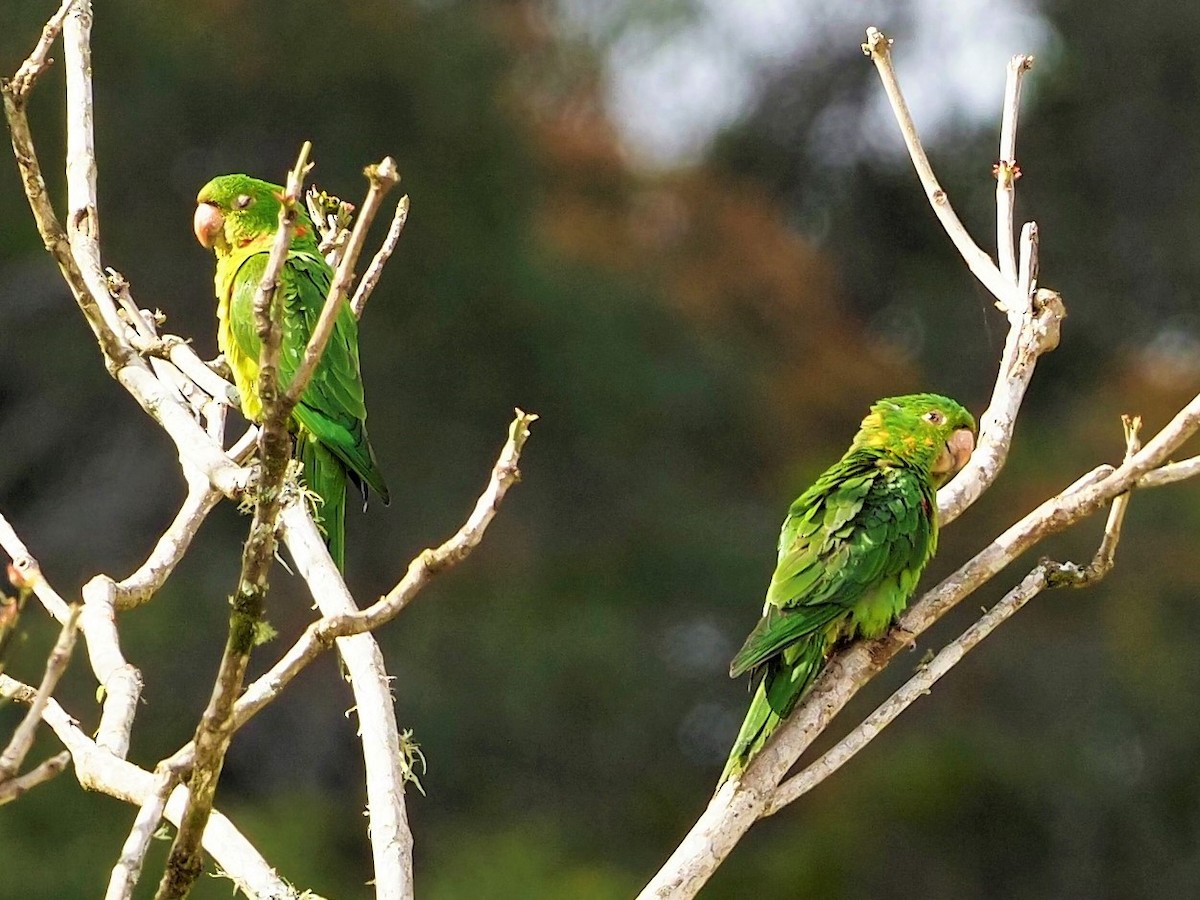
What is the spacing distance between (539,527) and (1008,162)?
10.5 m

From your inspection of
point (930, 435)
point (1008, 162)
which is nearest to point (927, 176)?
point (1008, 162)

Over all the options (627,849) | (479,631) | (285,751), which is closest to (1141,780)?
(627,849)

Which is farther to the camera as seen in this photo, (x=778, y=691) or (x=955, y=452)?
(x=955, y=452)

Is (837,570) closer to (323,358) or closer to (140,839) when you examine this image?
(323,358)

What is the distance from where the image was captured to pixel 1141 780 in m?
13.1

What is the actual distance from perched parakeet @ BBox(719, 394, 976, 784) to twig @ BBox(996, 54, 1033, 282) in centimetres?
59

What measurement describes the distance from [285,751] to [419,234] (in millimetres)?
3593

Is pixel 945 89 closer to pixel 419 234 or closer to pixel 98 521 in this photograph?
pixel 419 234

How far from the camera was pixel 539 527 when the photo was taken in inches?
535

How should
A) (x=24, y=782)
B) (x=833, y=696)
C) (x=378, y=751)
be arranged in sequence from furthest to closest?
(x=833, y=696) → (x=378, y=751) → (x=24, y=782)

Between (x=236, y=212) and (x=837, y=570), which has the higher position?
(x=236, y=212)

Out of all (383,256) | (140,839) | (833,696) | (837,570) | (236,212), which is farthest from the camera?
(236,212)

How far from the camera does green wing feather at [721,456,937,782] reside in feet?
11.1

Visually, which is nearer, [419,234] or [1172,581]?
[419,234]
